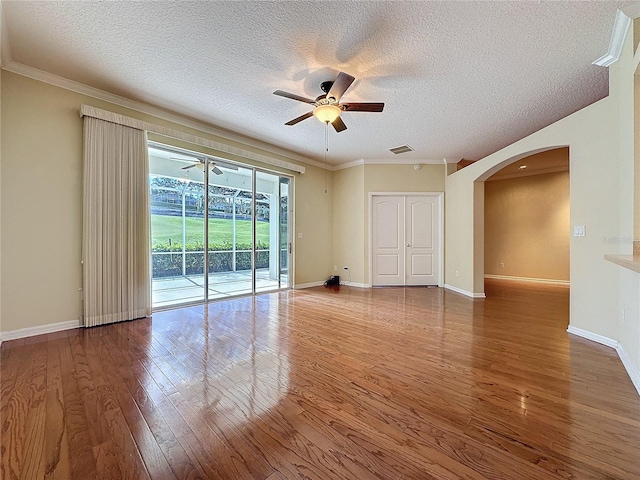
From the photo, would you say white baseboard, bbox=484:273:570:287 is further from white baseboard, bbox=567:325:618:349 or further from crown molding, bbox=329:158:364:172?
crown molding, bbox=329:158:364:172

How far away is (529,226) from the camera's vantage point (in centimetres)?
707

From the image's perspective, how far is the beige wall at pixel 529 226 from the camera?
6.59m

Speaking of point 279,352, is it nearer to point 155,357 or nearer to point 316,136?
point 155,357

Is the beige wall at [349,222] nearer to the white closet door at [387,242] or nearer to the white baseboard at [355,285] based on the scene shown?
the white baseboard at [355,285]

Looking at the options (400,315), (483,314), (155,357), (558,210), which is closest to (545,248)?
(558,210)

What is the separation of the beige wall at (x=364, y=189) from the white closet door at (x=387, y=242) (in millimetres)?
210

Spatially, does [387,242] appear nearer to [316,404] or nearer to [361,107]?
[361,107]

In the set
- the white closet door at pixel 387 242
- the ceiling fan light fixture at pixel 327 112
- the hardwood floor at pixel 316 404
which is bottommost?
the hardwood floor at pixel 316 404

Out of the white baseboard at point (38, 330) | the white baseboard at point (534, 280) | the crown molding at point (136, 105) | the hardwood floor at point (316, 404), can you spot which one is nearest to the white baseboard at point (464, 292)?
the hardwood floor at point (316, 404)

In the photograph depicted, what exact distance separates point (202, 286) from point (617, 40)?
19.2ft

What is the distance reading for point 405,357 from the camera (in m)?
2.48

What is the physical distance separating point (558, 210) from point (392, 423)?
769 centimetres

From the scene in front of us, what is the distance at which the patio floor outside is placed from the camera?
181 inches

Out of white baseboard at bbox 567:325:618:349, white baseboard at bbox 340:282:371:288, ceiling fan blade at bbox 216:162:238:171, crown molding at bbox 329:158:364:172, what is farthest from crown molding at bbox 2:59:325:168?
white baseboard at bbox 567:325:618:349
